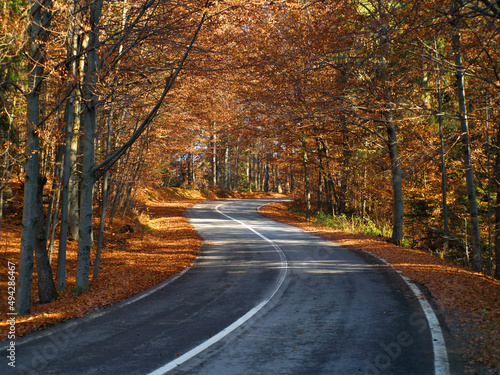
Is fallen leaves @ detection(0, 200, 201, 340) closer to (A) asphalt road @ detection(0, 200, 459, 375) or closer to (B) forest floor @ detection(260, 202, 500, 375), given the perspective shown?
(A) asphalt road @ detection(0, 200, 459, 375)

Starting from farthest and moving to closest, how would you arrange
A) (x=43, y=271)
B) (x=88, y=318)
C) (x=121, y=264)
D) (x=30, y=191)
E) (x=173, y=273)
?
1. (x=121, y=264)
2. (x=173, y=273)
3. (x=43, y=271)
4. (x=30, y=191)
5. (x=88, y=318)

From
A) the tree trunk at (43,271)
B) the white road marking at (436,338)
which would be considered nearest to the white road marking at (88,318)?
the tree trunk at (43,271)

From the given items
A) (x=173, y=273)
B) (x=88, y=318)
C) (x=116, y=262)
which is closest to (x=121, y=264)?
(x=116, y=262)

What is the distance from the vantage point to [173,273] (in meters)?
10.9

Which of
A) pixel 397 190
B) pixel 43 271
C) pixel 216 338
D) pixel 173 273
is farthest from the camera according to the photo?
pixel 397 190

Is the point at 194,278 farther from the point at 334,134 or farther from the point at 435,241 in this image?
the point at 435,241

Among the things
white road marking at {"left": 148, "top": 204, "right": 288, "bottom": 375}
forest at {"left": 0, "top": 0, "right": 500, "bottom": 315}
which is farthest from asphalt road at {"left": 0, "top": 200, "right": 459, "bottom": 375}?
forest at {"left": 0, "top": 0, "right": 500, "bottom": 315}

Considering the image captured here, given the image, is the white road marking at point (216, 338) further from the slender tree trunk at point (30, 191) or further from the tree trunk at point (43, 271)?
the tree trunk at point (43, 271)

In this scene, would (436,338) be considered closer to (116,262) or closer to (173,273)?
(173,273)

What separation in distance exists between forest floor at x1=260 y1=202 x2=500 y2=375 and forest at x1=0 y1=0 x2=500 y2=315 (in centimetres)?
270

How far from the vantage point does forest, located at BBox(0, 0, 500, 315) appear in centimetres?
789

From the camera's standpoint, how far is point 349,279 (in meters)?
9.58

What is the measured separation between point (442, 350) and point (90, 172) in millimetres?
7622

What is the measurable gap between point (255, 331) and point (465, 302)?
402 centimetres
